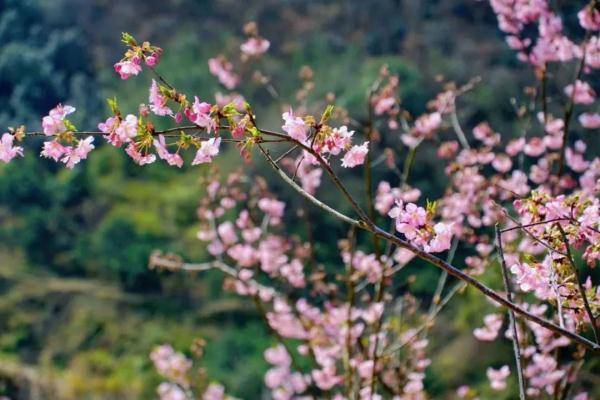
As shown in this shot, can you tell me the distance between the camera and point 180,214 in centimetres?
679

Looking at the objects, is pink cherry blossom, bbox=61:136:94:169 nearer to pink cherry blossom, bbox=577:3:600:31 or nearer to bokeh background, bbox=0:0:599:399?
pink cherry blossom, bbox=577:3:600:31

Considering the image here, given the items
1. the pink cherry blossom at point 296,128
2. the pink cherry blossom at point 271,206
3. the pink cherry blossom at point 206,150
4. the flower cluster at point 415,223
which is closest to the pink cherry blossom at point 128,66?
the pink cherry blossom at point 206,150

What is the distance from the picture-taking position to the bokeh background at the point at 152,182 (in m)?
5.38

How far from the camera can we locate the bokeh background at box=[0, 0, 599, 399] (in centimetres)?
538

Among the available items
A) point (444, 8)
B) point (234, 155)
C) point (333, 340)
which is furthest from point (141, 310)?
point (444, 8)

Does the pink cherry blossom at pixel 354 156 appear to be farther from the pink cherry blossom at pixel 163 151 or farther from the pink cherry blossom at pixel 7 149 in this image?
the pink cherry blossom at pixel 7 149

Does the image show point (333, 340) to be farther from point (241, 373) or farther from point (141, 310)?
point (141, 310)

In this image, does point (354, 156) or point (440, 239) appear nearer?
point (440, 239)

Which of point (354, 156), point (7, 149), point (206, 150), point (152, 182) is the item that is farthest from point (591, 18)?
point (152, 182)

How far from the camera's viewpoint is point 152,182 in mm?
7492

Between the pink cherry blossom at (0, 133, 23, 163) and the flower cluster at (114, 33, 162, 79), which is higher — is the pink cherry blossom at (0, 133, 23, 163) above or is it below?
below

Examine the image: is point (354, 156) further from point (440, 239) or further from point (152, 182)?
point (152, 182)

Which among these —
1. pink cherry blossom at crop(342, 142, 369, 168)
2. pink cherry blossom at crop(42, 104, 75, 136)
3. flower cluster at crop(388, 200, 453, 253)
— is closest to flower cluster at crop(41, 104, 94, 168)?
pink cherry blossom at crop(42, 104, 75, 136)

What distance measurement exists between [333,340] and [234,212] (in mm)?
3187
